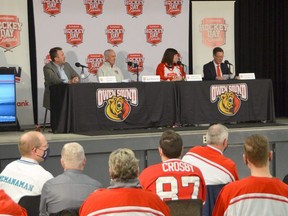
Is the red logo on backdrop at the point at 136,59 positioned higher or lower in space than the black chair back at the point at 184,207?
higher

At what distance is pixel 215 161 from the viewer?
5.14 meters

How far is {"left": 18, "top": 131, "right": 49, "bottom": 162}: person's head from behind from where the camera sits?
16.5 feet

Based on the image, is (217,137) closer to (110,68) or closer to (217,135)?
(217,135)

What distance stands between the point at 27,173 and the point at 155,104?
469 cm

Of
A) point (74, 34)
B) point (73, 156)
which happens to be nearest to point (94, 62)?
point (74, 34)

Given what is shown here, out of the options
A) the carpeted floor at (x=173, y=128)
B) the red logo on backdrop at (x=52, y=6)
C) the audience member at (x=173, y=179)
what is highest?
the red logo on backdrop at (x=52, y=6)

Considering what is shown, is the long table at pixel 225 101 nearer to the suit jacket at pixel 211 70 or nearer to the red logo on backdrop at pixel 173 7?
the suit jacket at pixel 211 70

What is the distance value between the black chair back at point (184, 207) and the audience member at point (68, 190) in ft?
2.05

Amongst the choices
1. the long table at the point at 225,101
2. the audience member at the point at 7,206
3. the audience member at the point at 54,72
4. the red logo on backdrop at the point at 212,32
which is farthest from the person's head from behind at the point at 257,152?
the red logo on backdrop at the point at 212,32

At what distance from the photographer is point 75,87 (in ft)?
29.3

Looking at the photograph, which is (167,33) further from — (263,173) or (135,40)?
(263,173)

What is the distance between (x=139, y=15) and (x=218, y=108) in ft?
9.11

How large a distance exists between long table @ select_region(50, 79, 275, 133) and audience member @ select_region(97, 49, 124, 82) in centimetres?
113

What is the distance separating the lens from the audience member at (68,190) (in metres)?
4.38
